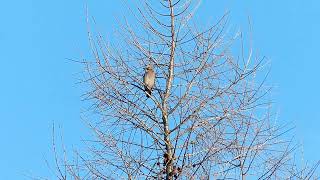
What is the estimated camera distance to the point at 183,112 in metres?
8.22

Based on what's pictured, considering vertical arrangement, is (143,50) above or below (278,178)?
above

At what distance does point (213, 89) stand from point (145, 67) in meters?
0.74

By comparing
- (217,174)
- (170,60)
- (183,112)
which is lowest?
(217,174)

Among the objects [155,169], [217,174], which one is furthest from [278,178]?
[155,169]

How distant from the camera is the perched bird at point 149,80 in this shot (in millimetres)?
8508

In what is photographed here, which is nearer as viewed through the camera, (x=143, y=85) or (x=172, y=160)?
(x=172, y=160)

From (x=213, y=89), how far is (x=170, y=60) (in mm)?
528

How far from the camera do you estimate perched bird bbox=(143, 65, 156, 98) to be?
27.9 feet

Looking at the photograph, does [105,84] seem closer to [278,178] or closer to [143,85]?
[143,85]

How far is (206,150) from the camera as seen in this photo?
8016 mm

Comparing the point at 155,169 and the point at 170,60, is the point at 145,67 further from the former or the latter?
the point at 155,169

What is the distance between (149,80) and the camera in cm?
852

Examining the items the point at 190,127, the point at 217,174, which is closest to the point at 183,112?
the point at 190,127

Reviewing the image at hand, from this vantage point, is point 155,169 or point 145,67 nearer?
point 155,169
